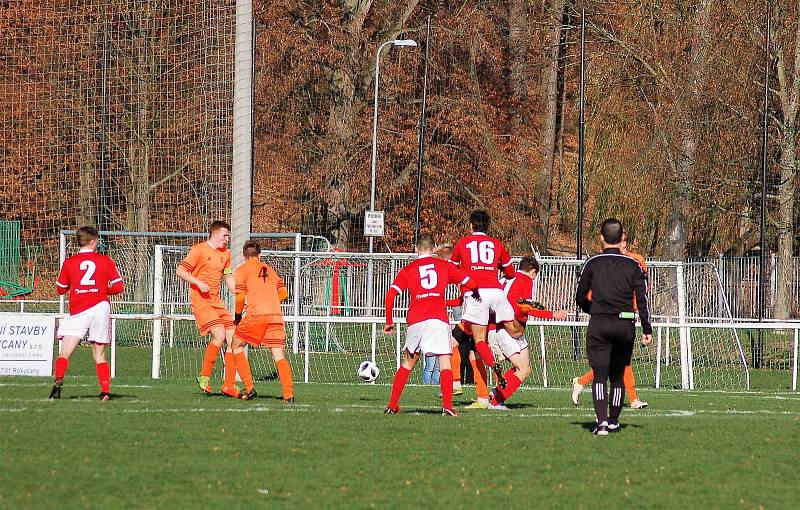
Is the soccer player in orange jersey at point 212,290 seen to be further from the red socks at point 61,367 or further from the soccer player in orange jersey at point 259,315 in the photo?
the red socks at point 61,367

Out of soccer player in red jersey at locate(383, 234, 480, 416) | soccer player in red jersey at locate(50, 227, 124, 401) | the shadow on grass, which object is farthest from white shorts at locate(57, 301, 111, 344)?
the shadow on grass

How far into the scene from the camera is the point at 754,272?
29.9 meters

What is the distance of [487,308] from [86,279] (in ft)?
14.0

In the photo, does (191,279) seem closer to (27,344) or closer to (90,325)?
(90,325)

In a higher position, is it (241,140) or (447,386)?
(241,140)

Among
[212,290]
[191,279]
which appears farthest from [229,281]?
[191,279]

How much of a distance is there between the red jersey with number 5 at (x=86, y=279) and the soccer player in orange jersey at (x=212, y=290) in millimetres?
1036

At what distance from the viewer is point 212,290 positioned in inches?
598

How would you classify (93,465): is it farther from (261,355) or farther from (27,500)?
(261,355)

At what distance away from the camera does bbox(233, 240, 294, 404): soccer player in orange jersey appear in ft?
47.2

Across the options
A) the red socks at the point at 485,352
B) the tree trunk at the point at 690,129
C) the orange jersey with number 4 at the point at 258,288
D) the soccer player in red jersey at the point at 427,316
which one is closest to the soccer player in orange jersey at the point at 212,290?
the orange jersey with number 4 at the point at 258,288

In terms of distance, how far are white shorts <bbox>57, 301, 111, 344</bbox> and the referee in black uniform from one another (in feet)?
17.5

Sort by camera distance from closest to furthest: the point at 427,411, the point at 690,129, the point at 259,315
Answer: the point at 427,411 < the point at 259,315 < the point at 690,129

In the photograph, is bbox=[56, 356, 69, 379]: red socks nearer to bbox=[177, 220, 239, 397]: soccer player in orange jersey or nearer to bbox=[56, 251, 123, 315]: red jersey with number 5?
bbox=[56, 251, 123, 315]: red jersey with number 5
